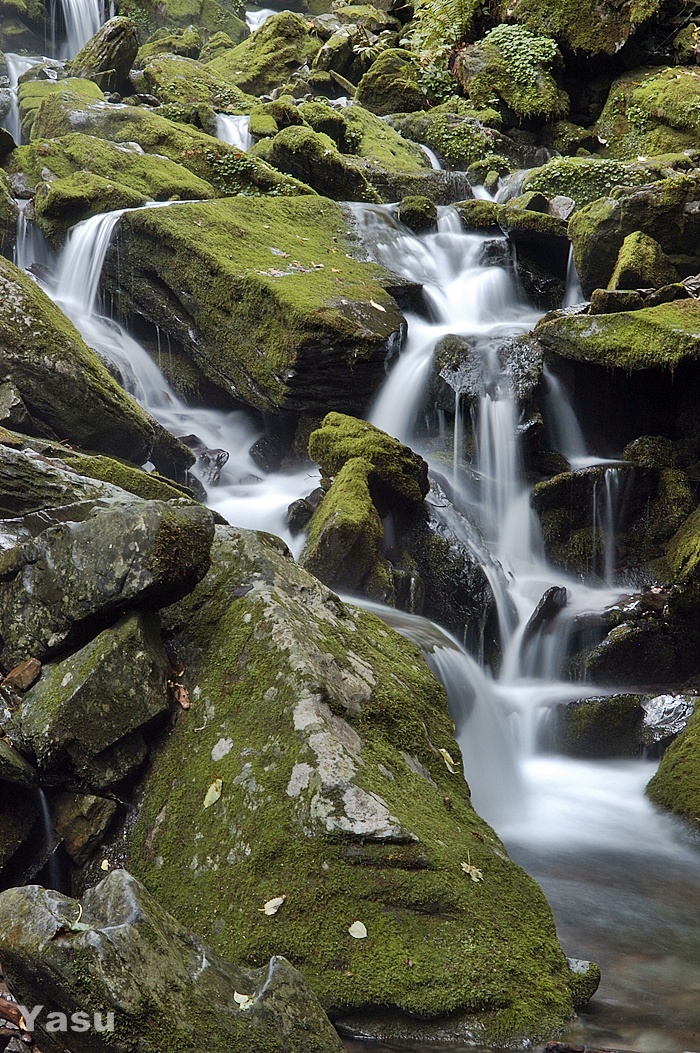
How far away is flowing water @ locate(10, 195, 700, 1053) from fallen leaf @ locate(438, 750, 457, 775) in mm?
964

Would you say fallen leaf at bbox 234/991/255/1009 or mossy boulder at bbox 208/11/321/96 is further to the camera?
mossy boulder at bbox 208/11/321/96

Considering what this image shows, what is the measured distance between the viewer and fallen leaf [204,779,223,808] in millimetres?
3354

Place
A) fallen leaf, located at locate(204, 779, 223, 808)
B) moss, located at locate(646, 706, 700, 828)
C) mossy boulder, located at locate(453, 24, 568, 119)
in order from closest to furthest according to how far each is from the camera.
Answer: fallen leaf, located at locate(204, 779, 223, 808)
moss, located at locate(646, 706, 700, 828)
mossy boulder, located at locate(453, 24, 568, 119)

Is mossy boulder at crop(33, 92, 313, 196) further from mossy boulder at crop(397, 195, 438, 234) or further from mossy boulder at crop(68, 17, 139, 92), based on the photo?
mossy boulder at crop(68, 17, 139, 92)

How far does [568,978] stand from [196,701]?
1.90 meters

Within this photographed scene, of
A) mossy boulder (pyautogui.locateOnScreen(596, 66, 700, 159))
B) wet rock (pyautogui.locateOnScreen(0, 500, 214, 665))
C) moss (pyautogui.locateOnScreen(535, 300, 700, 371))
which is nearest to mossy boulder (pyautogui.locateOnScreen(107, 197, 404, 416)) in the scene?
moss (pyautogui.locateOnScreen(535, 300, 700, 371))

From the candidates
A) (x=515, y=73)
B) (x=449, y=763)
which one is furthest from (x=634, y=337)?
(x=515, y=73)

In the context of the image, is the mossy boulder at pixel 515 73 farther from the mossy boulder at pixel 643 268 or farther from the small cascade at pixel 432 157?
the mossy boulder at pixel 643 268

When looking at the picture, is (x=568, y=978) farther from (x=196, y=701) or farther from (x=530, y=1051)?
(x=196, y=701)

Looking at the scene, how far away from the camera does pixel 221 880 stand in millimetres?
3158

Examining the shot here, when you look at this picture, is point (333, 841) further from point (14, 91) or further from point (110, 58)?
point (110, 58)

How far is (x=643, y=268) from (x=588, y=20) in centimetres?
1164

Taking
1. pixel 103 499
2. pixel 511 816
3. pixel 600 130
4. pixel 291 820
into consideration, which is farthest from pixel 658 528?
pixel 600 130

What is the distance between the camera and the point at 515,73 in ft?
62.4
